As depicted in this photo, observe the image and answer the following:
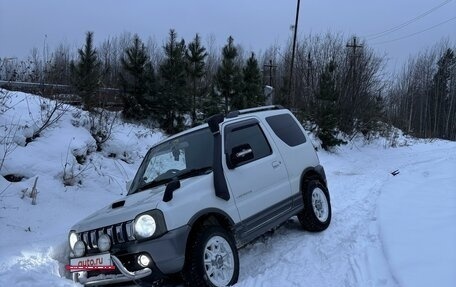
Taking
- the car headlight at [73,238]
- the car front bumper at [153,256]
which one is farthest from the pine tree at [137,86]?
the car front bumper at [153,256]

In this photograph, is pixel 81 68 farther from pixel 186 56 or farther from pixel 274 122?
pixel 274 122

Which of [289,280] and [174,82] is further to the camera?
[174,82]

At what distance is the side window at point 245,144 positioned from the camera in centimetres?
588

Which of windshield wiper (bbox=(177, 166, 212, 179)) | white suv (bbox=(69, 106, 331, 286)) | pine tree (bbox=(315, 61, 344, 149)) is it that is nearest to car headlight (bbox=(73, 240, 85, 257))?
white suv (bbox=(69, 106, 331, 286))

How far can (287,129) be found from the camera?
294 inches

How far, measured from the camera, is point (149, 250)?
4777mm

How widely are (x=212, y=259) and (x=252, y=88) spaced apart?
708 inches

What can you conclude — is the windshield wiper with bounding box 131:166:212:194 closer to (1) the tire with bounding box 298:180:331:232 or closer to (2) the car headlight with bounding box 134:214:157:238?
(2) the car headlight with bounding box 134:214:157:238

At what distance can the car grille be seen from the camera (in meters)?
4.93

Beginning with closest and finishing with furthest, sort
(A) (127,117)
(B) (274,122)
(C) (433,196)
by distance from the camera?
1. (B) (274,122)
2. (C) (433,196)
3. (A) (127,117)

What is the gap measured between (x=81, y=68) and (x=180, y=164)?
39.4 ft

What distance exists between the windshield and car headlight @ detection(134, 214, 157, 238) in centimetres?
99

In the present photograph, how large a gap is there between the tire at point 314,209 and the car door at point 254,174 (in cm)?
53

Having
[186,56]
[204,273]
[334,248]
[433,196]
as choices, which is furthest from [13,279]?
[186,56]
